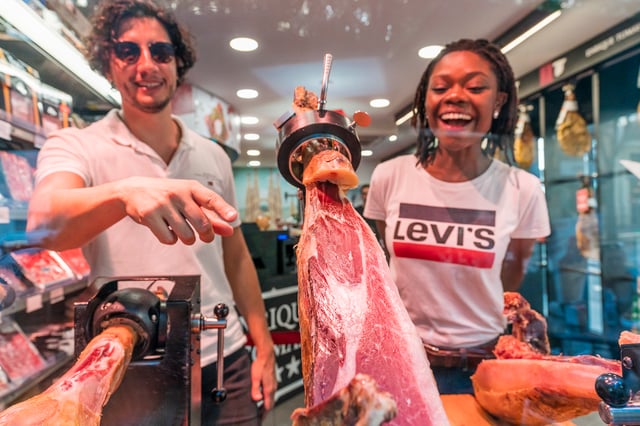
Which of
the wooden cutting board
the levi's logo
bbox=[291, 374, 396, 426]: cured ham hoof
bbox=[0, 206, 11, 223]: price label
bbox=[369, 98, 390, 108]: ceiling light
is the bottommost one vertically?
the wooden cutting board

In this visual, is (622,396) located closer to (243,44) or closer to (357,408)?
(357,408)

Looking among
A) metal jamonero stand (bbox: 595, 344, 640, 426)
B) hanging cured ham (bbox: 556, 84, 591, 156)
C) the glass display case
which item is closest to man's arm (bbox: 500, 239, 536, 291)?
metal jamonero stand (bbox: 595, 344, 640, 426)

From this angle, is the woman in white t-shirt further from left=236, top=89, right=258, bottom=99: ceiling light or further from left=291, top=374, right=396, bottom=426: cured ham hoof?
left=291, top=374, right=396, bottom=426: cured ham hoof

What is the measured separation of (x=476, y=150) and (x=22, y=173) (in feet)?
3.50

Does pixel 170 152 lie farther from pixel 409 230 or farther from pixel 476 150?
pixel 476 150

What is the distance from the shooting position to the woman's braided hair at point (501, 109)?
1034 millimetres

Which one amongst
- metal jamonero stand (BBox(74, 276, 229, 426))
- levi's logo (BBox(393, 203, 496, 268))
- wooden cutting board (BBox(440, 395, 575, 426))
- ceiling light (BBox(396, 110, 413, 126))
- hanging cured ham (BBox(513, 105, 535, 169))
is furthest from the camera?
hanging cured ham (BBox(513, 105, 535, 169))

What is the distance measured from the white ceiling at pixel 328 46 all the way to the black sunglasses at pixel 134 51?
198 millimetres

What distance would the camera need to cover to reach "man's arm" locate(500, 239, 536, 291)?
1127mm

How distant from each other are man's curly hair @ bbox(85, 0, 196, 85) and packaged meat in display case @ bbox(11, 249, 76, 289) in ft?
1.99

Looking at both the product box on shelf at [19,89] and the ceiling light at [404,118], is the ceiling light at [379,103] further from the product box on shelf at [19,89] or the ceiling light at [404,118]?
the product box on shelf at [19,89]

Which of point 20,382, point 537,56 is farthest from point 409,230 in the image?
point 537,56

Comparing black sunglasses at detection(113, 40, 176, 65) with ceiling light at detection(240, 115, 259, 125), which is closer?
black sunglasses at detection(113, 40, 176, 65)

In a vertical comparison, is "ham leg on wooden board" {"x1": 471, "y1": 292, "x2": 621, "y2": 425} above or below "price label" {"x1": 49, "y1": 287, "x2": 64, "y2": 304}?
below
